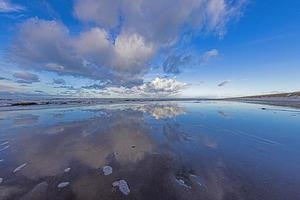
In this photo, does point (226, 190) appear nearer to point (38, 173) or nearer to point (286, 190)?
point (286, 190)

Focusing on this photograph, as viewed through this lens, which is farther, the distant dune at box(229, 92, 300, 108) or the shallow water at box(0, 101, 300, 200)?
the distant dune at box(229, 92, 300, 108)

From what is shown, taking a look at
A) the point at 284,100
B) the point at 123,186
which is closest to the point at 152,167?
the point at 123,186

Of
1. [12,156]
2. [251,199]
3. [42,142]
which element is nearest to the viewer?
[251,199]

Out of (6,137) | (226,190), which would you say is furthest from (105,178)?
(6,137)

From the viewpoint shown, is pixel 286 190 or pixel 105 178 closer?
pixel 286 190

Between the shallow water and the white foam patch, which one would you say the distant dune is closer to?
the shallow water

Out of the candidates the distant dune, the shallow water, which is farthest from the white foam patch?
the distant dune

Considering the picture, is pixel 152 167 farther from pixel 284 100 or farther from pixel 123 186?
pixel 284 100

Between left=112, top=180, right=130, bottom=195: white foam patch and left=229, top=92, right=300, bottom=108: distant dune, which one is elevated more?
left=229, top=92, right=300, bottom=108: distant dune

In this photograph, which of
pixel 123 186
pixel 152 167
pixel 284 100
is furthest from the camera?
pixel 284 100

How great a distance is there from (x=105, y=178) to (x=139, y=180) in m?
0.90

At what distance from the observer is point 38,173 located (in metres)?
4.56

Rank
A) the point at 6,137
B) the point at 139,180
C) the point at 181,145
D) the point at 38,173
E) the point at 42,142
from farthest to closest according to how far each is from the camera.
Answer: the point at 6,137, the point at 42,142, the point at 181,145, the point at 38,173, the point at 139,180

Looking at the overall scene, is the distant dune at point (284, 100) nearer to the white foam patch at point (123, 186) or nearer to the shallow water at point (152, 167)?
the shallow water at point (152, 167)
